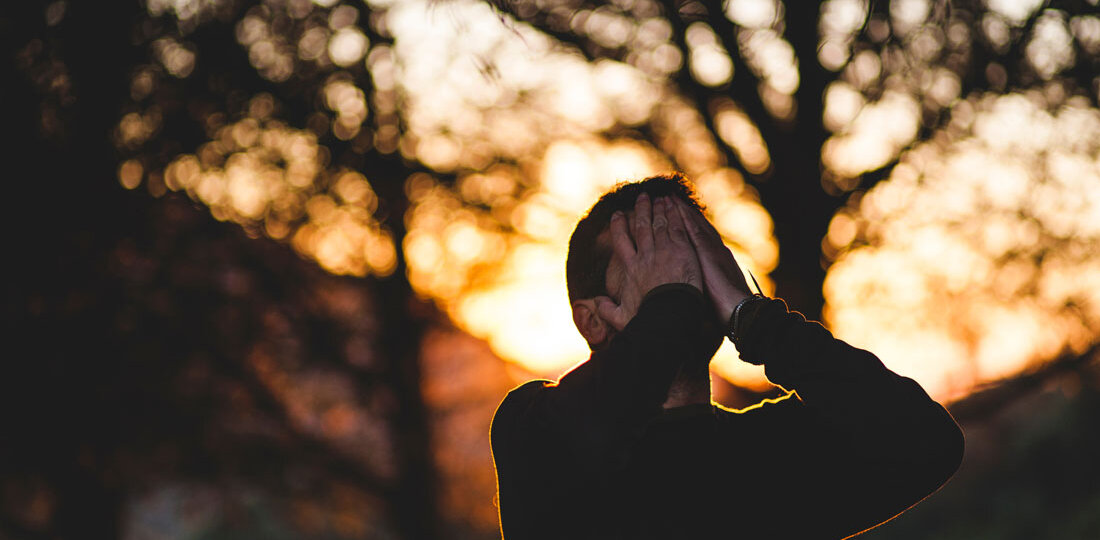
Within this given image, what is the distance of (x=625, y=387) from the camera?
152 centimetres

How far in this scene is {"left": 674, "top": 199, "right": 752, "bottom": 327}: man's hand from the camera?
5.74 feet

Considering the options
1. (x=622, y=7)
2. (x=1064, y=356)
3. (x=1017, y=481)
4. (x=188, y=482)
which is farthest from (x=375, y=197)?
(x=1017, y=481)

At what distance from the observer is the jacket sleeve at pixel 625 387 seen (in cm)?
152

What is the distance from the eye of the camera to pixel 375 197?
25.0 feet

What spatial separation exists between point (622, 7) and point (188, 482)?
6174mm

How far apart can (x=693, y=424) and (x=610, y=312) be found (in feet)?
1.06

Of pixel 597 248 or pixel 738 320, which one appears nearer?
pixel 738 320

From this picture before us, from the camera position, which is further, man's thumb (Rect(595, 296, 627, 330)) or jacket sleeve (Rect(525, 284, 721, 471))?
man's thumb (Rect(595, 296, 627, 330))

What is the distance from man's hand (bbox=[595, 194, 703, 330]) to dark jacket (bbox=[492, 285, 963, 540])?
0.26ft

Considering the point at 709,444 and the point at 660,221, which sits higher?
the point at 660,221

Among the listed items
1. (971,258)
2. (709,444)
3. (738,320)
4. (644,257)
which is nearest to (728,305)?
(738,320)

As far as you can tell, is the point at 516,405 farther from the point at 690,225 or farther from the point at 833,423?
the point at 833,423

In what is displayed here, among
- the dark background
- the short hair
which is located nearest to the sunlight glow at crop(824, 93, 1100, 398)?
the dark background

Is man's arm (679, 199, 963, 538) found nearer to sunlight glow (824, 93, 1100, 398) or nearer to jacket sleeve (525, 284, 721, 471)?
jacket sleeve (525, 284, 721, 471)
